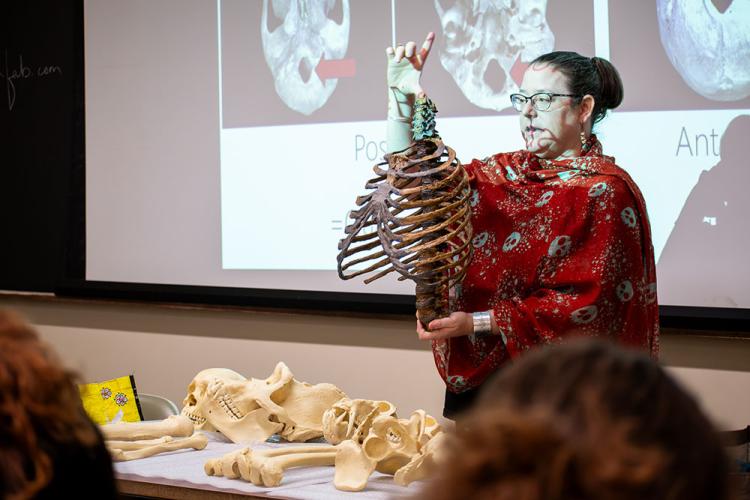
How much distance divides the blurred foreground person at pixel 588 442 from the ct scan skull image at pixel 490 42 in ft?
10.3

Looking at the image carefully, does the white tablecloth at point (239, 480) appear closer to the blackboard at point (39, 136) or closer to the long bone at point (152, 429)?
the long bone at point (152, 429)

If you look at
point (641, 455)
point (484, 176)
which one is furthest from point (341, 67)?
point (641, 455)

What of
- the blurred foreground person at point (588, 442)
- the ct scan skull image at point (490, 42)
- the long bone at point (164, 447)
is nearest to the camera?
the blurred foreground person at point (588, 442)

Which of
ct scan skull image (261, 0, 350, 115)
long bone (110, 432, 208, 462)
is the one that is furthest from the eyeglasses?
ct scan skull image (261, 0, 350, 115)

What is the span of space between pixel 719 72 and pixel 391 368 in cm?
167

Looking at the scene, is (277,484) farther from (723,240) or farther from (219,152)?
(219,152)

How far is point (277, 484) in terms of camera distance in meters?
2.24

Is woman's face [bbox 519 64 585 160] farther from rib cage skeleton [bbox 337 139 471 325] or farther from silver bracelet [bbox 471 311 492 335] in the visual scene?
silver bracelet [bbox 471 311 492 335]

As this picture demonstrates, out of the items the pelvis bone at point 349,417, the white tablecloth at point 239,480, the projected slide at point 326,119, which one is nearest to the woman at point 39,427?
the white tablecloth at point 239,480

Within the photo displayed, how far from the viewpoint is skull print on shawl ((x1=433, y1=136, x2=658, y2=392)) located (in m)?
2.19

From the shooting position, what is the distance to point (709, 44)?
3.40m

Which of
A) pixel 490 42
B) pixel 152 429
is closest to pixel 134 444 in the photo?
pixel 152 429

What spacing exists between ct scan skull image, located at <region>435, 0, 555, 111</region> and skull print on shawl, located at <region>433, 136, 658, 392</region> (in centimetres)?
141

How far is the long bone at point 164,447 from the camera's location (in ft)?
8.28
